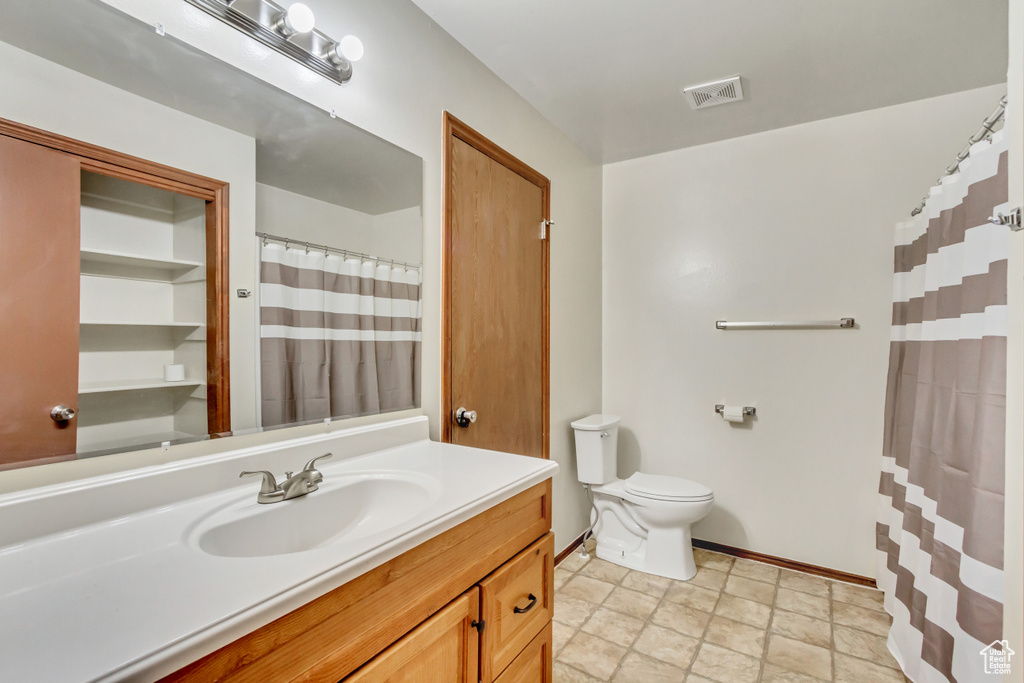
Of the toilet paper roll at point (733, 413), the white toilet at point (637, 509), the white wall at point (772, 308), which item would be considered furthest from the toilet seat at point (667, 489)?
the toilet paper roll at point (733, 413)

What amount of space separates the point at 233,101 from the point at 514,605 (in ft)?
4.49

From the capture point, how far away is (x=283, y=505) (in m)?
1.03

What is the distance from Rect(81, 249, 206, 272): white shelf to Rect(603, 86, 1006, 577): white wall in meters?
2.33

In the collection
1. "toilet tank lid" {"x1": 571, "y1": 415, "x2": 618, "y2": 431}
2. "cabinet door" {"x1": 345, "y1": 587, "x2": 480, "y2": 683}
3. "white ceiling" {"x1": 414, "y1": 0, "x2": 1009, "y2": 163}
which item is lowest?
"cabinet door" {"x1": 345, "y1": 587, "x2": 480, "y2": 683}

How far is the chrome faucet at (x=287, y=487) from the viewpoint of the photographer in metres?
1.04

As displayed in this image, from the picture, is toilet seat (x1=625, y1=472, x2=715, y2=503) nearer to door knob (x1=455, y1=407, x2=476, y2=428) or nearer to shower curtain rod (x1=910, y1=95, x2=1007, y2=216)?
door knob (x1=455, y1=407, x2=476, y2=428)

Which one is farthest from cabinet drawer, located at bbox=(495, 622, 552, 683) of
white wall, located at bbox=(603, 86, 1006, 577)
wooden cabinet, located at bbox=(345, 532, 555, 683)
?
white wall, located at bbox=(603, 86, 1006, 577)

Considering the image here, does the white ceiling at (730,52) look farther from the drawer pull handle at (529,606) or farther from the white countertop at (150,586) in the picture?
the drawer pull handle at (529,606)

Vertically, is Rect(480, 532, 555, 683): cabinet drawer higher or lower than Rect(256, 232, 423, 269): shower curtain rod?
lower

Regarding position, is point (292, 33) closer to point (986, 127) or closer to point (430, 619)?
point (430, 619)

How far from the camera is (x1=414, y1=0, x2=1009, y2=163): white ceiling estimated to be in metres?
1.65

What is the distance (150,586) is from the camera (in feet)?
2.19

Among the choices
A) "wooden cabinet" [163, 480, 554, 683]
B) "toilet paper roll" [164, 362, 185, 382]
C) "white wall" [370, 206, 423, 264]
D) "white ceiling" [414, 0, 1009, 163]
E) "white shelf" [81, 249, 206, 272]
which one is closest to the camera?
"wooden cabinet" [163, 480, 554, 683]

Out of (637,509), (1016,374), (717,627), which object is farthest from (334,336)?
(717,627)
